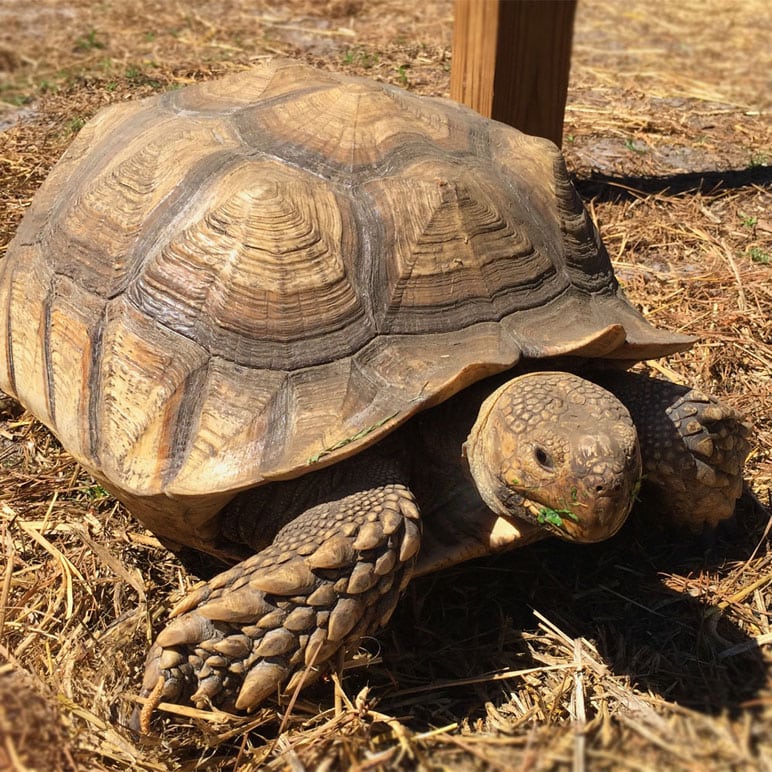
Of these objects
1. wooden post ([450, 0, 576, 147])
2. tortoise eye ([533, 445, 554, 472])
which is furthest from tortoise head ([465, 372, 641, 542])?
wooden post ([450, 0, 576, 147])

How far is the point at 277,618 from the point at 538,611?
2.85 ft

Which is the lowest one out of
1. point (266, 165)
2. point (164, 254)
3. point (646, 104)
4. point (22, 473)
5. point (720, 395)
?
point (22, 473)

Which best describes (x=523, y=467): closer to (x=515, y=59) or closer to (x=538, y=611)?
(x=538, y=611)

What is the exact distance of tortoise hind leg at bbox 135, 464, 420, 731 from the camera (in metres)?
1.93

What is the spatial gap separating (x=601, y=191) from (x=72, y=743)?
4131 mm

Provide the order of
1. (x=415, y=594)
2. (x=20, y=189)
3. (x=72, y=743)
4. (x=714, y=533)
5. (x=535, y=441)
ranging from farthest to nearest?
(x=20, y=189) → (x=714, y=533) → (x=415, y=594) → (x=535, y=441) → (x=72, y=743)

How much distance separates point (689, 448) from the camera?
2395 mm

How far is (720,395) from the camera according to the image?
322 cm

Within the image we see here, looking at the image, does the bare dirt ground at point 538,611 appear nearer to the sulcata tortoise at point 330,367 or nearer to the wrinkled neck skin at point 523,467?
the sulcata tortoise at point 330,367

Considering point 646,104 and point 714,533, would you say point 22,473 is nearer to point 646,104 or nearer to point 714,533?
point 714,533

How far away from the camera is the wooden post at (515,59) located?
150 inches

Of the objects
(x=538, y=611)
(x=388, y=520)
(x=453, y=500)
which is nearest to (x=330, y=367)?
(x=388, y=520)

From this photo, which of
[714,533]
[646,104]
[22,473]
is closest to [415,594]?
[714,533]

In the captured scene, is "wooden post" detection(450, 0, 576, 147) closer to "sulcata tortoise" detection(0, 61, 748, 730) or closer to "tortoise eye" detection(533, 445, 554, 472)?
"sulcata tortoise" detection(0, 61, 748, 730)
